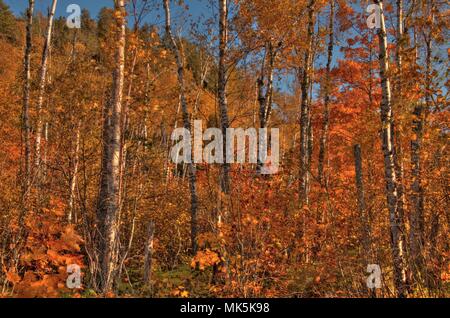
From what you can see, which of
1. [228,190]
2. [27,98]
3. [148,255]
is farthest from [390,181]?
[27,98]

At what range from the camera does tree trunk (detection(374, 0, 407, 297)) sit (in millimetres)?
5409

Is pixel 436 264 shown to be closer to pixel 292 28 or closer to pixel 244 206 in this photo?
pixel 244 206

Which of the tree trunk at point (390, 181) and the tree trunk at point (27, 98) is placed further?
the tree trunk at point (27, 98)

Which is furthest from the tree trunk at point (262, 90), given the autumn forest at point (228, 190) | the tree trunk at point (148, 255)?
the tree trunk at point (148, 255)

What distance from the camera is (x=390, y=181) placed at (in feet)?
19.7

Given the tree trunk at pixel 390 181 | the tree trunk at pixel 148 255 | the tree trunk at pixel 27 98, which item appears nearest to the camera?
the tree trunk at pixel 390 181

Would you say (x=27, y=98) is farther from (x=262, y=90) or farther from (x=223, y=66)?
(x=262, y=90)

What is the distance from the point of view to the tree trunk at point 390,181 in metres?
5.41

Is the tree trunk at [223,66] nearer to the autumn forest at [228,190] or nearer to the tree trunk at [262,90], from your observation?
the autumn forest at [228,190]

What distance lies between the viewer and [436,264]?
5949mm

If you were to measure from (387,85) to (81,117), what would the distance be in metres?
5.74

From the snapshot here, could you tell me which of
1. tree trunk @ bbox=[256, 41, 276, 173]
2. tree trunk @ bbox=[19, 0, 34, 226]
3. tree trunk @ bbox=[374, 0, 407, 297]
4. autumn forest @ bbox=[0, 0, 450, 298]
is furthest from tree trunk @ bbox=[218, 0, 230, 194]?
tree trunk @ bbox=[19, 0, 34, 226]

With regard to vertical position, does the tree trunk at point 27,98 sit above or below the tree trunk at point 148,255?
above
